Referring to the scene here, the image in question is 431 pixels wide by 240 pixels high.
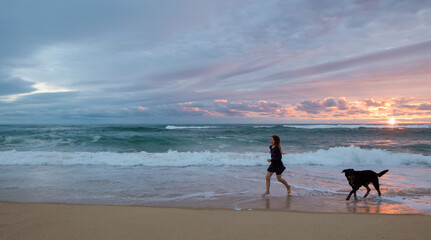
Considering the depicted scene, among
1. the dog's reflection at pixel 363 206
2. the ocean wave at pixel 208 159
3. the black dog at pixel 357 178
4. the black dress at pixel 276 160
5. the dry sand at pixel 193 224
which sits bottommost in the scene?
the ocean wave at pixel 208 159

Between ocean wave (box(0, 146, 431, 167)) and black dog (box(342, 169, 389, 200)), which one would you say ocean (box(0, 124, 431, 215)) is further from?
black dog (box(342, 169, 389, 200))

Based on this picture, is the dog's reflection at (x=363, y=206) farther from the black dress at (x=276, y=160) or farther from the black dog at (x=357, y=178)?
the black dress at (x=276, y=160)

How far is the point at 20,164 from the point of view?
12023 millimetres

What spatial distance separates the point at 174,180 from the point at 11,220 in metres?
4.65

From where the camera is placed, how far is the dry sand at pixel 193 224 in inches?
139

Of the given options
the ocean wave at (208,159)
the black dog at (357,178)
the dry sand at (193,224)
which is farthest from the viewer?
the ocean wave at (208,159)

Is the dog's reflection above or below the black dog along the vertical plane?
below

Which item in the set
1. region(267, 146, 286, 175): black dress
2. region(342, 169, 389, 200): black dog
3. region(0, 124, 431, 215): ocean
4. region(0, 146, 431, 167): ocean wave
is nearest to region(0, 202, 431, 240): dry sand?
region(0, 124, 431, 215): ocean

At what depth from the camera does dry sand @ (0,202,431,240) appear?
11.6 ft

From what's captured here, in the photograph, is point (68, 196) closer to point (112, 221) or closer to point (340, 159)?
point (112, 221)

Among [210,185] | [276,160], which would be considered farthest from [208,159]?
[276,160]

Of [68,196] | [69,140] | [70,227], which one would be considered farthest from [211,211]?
[69,140]

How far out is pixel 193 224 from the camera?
155 inches

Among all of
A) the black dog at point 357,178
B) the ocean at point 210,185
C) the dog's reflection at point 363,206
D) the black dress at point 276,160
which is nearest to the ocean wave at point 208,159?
the ocean at point 210,185
